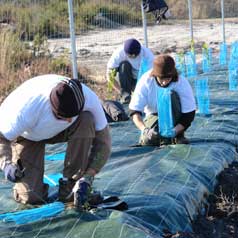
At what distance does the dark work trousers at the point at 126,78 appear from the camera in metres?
7.76

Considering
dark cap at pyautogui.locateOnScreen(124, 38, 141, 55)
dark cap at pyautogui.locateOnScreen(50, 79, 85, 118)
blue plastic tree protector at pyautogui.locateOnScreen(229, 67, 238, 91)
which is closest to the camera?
dark cap at pyautogui.locateOnScreen(50, 79, 85, 118)

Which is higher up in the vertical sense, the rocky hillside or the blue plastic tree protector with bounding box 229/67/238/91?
the rocky hillside

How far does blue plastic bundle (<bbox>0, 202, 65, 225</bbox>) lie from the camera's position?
342 centimetres

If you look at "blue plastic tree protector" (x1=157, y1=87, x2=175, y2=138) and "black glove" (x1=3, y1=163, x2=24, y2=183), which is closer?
"black glove" (x1=3, y1=163, x2=24, y2=183)

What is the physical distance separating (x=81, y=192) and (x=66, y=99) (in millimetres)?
535

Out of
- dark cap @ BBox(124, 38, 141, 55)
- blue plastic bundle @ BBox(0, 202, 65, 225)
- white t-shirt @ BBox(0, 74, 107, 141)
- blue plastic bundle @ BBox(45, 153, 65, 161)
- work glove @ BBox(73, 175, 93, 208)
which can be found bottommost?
blue plastic bundle @ BBox(45, 153, 65, 161)

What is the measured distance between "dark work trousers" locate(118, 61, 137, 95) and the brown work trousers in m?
3.89

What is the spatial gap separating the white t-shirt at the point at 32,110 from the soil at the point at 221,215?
0.92m

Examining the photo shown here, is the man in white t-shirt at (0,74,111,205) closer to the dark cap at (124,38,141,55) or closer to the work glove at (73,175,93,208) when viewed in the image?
the work glove at (73,175,93,208)

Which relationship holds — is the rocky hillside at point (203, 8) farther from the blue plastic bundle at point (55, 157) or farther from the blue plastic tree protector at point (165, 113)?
the blue plastic bundle at point (55, 157)

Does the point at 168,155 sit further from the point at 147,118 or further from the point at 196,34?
the point at 196,34

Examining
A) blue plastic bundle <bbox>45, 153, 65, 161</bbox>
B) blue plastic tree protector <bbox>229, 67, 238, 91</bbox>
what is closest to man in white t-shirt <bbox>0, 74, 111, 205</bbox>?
blue plastic bundle <bbox>45, 153, 65, 161</bbox>

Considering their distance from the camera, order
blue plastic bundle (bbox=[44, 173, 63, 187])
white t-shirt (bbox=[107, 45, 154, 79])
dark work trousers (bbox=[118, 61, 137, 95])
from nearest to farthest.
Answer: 1. blue plastic bundle (bbox=[44, 173, 63, 187])
2. white t-shirt (bbox=[107, 45, 154, 79])
3. dark work trousers (bbox=[118, 61, 137, 95])

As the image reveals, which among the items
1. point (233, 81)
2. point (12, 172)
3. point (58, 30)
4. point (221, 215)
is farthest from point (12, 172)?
point (58, 30)
